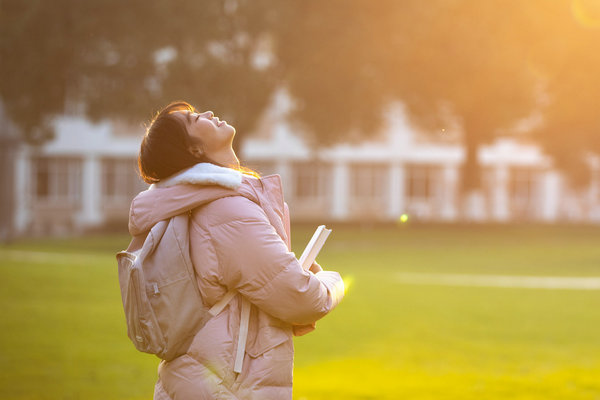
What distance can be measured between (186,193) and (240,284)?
36cm

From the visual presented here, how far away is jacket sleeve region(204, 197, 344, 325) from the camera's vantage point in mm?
2785

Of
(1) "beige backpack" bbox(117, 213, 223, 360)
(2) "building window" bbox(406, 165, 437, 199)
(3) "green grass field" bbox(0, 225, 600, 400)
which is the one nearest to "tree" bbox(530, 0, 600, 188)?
(3) "green grass field" bbox(0, 225, 600, 400)

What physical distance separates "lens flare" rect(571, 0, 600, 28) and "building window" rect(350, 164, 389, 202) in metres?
35.6

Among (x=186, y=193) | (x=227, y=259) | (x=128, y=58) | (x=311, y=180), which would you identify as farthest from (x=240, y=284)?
(x=311, y=180)

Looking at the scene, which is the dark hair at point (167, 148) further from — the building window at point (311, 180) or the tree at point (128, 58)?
the building window at point (311, 180)

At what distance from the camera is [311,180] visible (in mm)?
55875

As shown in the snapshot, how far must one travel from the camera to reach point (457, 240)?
32625mm

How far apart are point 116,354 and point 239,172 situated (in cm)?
791

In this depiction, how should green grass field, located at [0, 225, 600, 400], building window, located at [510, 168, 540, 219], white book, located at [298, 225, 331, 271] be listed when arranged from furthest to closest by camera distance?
building window, located at [510, 168, 540, 219] → green grass field, located at [0, 225, 600, 400] → white book, located at [298, 225, 331, 271]

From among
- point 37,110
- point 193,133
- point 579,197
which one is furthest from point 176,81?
point 579,197

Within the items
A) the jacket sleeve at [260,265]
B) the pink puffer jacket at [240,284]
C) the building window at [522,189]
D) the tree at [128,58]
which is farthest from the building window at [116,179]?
the jacket sleeve at [260,265]

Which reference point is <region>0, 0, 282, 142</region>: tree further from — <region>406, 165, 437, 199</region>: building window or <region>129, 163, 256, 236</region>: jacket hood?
<region>406, 165, 437, 199</region>: building window

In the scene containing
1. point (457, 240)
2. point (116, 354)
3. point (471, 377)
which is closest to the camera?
point (471, 377)

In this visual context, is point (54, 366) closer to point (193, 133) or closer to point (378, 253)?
point (193, 133)
